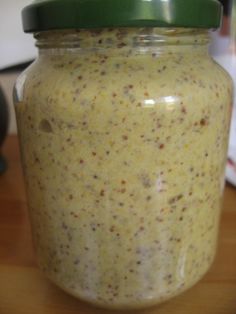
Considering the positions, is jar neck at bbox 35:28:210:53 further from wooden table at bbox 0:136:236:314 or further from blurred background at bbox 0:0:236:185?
blurred background at bbox 0:0:236:185

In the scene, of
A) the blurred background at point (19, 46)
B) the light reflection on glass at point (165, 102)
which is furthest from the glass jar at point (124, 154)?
the blurred background at point (19, 46)

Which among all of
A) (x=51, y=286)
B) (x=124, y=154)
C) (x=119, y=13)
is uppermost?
(x=119, y=13)

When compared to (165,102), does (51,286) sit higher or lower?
lower

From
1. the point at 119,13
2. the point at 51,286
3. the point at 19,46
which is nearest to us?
the point at 119,13

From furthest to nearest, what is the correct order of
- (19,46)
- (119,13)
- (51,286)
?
(19,46), (51,286), (119,13)

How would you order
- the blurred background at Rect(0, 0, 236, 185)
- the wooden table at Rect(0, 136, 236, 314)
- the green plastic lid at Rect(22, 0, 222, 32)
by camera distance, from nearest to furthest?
the green plastic lid at Rect(22, 0, 222, 32) < the wooden table at Rect(0, 136, 236, 314) < the blurred background at Rect(0, 0, 236, 185)

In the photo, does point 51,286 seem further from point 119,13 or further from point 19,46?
point 19,46

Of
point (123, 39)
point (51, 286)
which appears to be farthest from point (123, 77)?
point (51, 286)

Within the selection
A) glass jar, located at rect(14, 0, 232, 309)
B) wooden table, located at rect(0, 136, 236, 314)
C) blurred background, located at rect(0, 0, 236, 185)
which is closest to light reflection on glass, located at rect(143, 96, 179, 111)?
glass jar, located at rect(14, 0, 232, 309)
